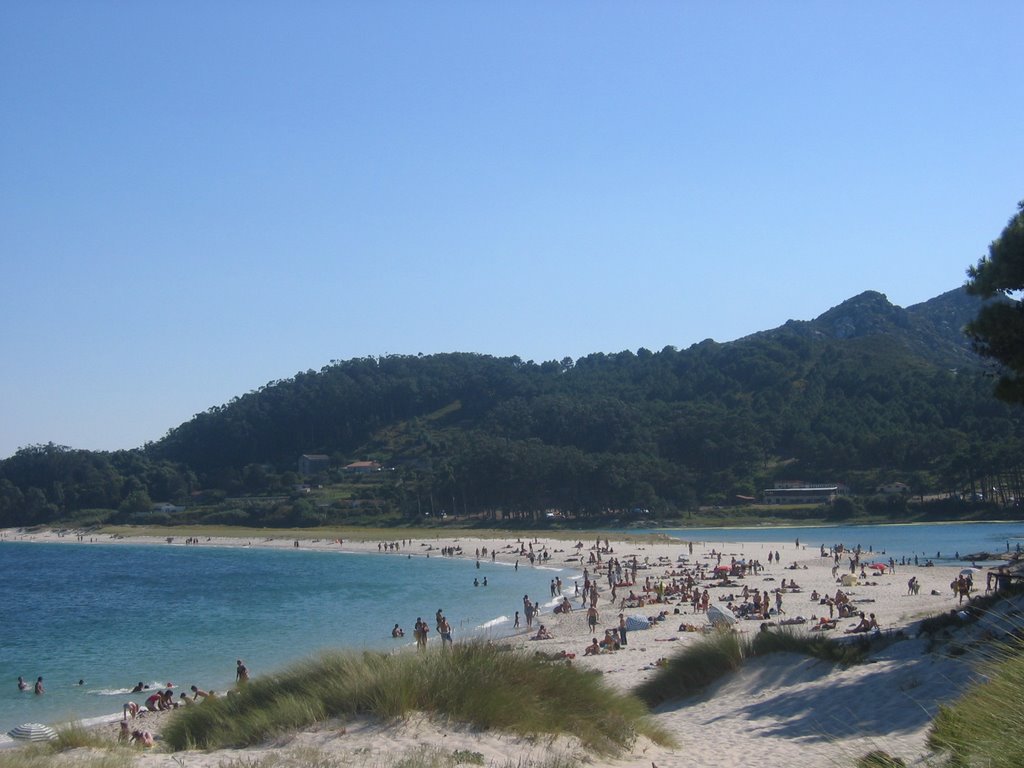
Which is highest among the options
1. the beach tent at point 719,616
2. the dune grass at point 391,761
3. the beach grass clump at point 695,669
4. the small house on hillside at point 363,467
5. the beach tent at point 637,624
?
the small house on hillside at point 363,467

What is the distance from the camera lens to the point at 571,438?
12506 centimetres

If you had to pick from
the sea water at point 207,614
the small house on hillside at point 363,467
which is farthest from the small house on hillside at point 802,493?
the small house on hillside at point 363,467

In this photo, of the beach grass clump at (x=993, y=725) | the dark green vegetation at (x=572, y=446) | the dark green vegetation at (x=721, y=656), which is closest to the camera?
the beach grass clump at (x=993, y=725)

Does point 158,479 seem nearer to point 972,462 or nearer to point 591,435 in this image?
point 591,435

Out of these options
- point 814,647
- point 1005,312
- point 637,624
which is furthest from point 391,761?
point 637,624

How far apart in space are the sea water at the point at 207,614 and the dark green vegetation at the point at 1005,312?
10644 millimetres

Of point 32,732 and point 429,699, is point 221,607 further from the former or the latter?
point 429,699

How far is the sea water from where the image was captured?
23.5 meters

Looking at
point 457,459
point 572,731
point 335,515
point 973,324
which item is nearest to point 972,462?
point 457,459

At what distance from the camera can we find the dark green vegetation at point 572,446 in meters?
98.4

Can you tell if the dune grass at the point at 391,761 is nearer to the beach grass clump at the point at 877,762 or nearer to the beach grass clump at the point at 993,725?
the beach grass clump at the point at 877,762

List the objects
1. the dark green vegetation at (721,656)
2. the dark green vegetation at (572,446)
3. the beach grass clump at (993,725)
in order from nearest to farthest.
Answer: the beach grass clump at (993,725)
the dark green vegetation at (721,656)
the dark green vegetation at (572,446)

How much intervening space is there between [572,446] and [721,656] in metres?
102

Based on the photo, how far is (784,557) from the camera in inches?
2019
